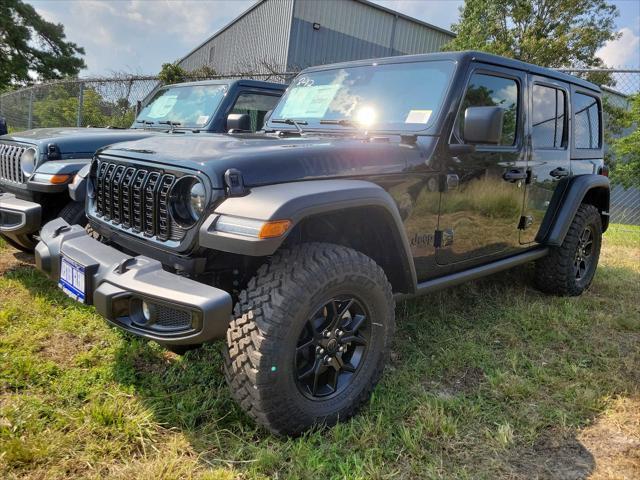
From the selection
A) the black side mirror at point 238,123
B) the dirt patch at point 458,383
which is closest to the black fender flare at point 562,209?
the dirt patch at point 458,383

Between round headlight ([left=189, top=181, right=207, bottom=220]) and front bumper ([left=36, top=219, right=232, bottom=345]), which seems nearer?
front bumper ([left=36, top=219, right=232, bottom=345])

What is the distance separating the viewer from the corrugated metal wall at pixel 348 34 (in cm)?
1650

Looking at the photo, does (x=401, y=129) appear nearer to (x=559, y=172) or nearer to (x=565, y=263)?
(x=559, y=172)

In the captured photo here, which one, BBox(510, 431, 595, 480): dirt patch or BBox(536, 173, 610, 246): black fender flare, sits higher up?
BBox(536, 173, 610, 246): black fender flare

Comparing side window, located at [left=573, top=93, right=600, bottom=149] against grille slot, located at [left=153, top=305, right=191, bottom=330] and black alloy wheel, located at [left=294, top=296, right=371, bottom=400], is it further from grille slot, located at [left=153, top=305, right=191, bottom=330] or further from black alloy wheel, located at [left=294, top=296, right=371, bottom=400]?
grille slot, located at [left=153, top=305, right=191, bottom=330]

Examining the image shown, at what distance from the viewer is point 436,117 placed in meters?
2.78

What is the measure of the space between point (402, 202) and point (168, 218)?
1195 mm

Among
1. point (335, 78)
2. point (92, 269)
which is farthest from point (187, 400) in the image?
point (335, 78)

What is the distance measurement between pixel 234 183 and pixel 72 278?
95 centimetres

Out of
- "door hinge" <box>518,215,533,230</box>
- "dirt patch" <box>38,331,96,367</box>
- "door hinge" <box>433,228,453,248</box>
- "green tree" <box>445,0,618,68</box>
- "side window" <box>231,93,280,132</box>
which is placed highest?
"green tree" <box>445,0,618,68</box>

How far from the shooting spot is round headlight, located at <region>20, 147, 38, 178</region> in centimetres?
372

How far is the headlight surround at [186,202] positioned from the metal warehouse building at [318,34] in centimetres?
1345

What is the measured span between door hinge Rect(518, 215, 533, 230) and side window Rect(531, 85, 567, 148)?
1.72 ft

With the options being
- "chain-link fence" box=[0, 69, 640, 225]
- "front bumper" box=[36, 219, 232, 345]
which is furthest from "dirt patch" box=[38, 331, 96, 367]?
"chain-link fence" box=[0, 69, 640, 225]
